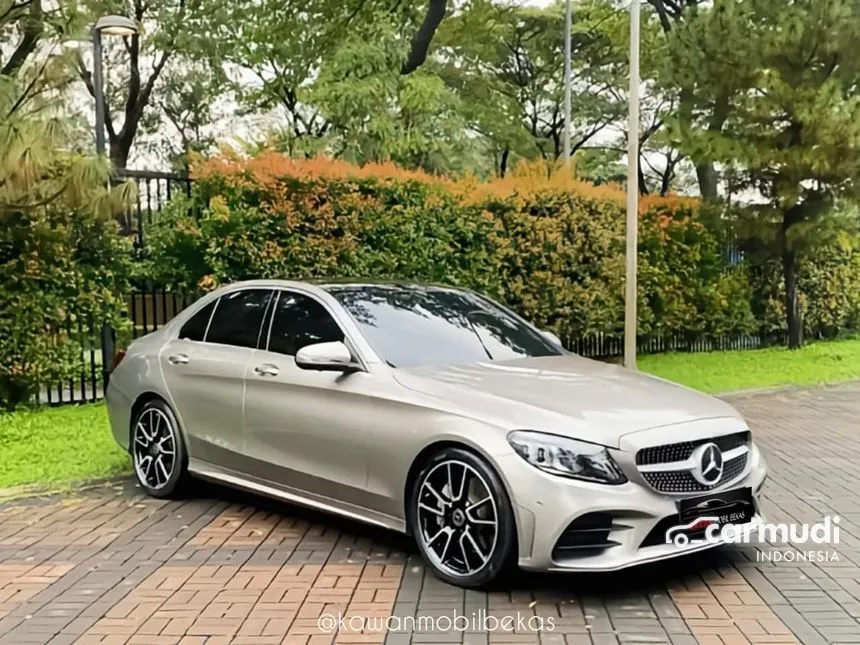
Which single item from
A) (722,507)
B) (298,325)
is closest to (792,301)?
(722,507)

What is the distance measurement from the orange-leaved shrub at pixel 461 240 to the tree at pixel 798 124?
3.92 ft

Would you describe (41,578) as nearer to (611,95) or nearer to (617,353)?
(617,353)

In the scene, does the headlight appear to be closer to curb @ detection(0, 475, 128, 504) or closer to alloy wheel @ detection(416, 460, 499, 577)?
alloy wheel @ detection(416, 460, 499, 577)

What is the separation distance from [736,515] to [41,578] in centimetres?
369

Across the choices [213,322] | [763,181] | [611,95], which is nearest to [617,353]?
[763,181]

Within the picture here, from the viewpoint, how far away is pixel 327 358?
492 centimetres

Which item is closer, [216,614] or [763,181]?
[216,614]

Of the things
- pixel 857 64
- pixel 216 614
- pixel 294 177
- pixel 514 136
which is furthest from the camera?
pixel 514 136

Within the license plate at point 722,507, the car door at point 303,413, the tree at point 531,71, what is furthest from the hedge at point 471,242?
the tree at point 531,71

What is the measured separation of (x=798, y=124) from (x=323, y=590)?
495 inches

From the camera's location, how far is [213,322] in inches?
245

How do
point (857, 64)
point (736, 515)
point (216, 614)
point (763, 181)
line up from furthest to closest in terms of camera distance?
point (763, 181) < point (857, 64) < point (736, 515) < point (216, 614)

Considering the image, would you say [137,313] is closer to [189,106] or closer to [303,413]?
[303,413]

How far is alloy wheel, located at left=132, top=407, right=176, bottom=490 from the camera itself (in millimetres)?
6164
